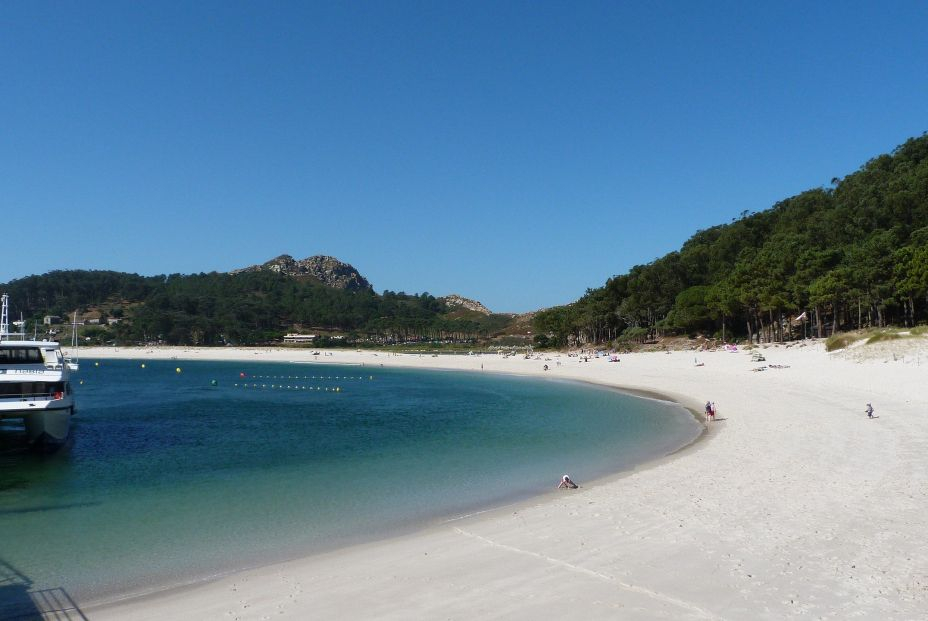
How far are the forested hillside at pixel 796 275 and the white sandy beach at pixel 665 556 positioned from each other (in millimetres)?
46459

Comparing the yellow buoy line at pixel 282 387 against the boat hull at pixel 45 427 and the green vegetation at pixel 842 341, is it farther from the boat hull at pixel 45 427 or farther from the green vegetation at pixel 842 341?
the green vegetation at pixel 842 341

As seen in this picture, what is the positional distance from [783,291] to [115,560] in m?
73.1

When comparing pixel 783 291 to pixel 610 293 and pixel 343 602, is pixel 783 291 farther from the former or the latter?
pixel 343 602

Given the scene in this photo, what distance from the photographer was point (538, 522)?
13586 millimetres

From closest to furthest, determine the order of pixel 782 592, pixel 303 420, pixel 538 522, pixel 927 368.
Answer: pixel 782 592
pixel 538 522
pixel 927 368
pixel 303 420

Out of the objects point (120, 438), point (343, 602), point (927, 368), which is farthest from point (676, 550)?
point (927, 368)

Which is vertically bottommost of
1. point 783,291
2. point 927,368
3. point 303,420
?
point 303,420

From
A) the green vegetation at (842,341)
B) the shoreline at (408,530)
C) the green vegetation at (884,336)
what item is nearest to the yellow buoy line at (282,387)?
the shoreline at (408,530)

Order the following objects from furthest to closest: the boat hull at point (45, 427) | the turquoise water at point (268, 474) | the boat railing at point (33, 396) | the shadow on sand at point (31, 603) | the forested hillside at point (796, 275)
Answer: the forested hillside at point (796, 275), the boat hull at point (45, 427), the boat railing at point (33, 396), the turquoise water at point (268, 474), the shadow on sand at point (31, 603)

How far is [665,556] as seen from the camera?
1080 cm

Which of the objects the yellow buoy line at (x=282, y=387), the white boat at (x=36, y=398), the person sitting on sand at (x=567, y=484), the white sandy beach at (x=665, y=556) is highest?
the white boat at (x=36, y=398)

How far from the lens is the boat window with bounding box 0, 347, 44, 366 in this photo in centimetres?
2797

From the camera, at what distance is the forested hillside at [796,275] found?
196 ft

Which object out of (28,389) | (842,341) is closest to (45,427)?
(28,389)
